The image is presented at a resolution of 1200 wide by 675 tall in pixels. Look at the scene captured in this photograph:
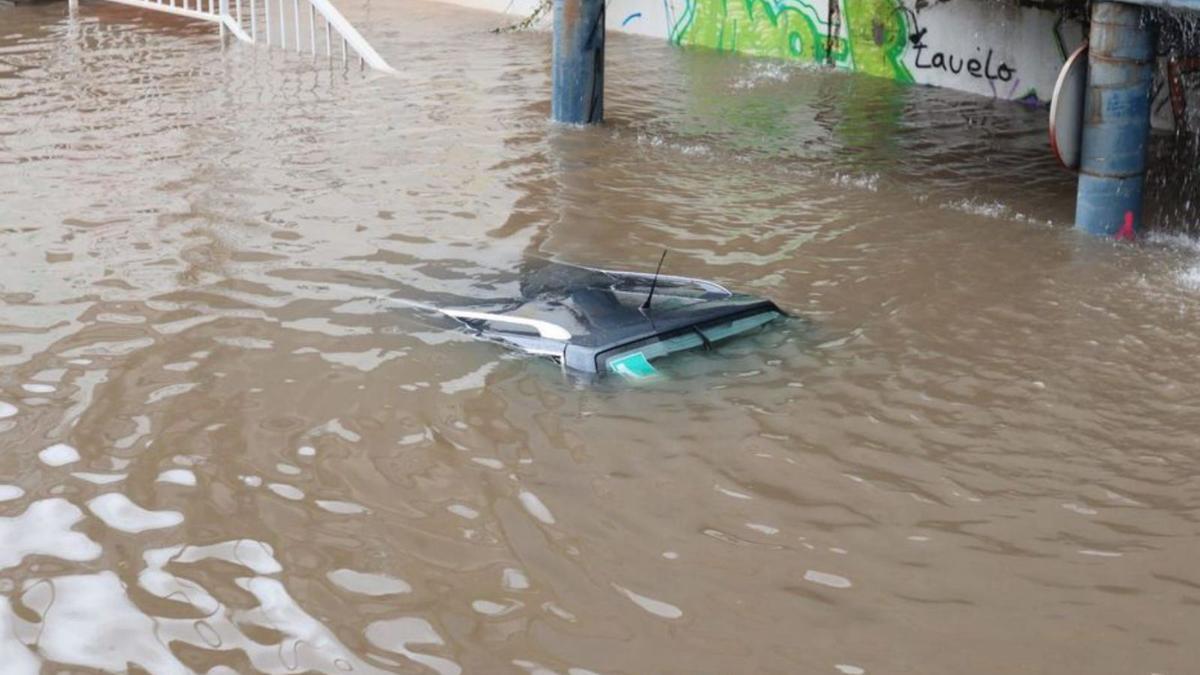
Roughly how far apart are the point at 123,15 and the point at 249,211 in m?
11.7

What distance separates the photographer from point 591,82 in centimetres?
1471

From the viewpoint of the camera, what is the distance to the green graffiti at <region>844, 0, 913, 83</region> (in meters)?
17.3

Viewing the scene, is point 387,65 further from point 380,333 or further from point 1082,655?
point 1082,655

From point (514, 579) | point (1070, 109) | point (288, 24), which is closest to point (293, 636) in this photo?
point (514, 579)

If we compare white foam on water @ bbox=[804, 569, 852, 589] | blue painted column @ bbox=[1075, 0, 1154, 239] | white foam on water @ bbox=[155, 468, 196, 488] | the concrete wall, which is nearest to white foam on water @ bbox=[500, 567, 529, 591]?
white foam on water @ bbox=[804, 569, 852, 589]

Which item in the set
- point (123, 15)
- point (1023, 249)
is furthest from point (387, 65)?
point (1023, 249)

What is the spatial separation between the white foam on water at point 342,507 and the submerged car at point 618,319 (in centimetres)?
179

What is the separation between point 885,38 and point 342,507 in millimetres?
12591

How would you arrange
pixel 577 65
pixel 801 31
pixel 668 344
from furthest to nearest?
pixel 801 31 → pixel 577 65 → pixel 668 344

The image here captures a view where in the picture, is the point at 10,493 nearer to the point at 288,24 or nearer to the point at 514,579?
the point at 514,579

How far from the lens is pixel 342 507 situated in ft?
21.2

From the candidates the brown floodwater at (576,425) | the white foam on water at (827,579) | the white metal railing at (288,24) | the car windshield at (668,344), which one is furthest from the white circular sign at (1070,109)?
the white metal railing at (288,24)

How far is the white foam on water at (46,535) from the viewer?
6.07m

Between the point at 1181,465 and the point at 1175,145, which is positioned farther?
the point at 1175,145
